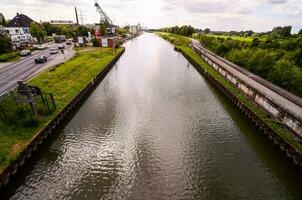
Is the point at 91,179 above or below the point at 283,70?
below

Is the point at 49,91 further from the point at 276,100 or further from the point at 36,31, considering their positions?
the point at 36,31

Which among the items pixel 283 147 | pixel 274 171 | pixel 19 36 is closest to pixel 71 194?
pixel 274 171

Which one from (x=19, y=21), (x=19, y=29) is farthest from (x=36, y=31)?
(x=19, y=21)

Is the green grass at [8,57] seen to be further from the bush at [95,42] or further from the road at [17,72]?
the bush at [95,42]

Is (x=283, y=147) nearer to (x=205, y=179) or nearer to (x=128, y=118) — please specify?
(x=205, y=179)

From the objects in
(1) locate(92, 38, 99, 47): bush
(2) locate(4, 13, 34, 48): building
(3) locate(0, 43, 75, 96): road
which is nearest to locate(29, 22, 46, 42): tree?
(2) locate(4, 13, 34, 48): building

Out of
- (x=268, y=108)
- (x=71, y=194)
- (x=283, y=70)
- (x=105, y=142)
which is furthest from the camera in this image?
(x=283, y=70)
